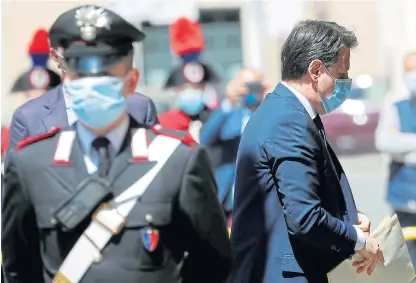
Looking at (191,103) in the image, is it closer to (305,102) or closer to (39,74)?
(39,74)

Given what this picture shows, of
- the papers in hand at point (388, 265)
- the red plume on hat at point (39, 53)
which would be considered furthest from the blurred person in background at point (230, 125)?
the papers in hand at point (388, 265)

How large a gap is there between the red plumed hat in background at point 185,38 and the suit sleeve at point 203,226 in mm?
3856

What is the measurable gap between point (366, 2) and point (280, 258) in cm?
1280

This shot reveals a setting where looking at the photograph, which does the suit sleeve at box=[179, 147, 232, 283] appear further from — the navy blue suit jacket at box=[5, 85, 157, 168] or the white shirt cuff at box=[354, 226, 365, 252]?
the navy blue suit jacket at box=[5, 85, 157, 168]

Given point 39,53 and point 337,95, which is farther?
point 39,53

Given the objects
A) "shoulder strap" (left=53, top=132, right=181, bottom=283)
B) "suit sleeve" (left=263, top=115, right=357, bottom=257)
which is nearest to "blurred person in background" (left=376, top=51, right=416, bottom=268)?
"suit sleeve" (left=263, top=115, right=357, bottom=257)

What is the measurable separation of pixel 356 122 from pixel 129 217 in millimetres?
11799

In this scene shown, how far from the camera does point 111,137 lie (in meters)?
2.71

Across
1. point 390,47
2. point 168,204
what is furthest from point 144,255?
point 390,47

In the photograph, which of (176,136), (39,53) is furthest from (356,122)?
(176,136)

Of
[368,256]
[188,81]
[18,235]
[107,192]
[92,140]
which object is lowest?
[188,81]

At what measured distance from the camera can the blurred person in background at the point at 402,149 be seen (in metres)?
6.00

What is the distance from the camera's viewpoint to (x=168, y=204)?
2.66 meters

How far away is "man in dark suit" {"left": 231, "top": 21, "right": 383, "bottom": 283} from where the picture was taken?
301cm
